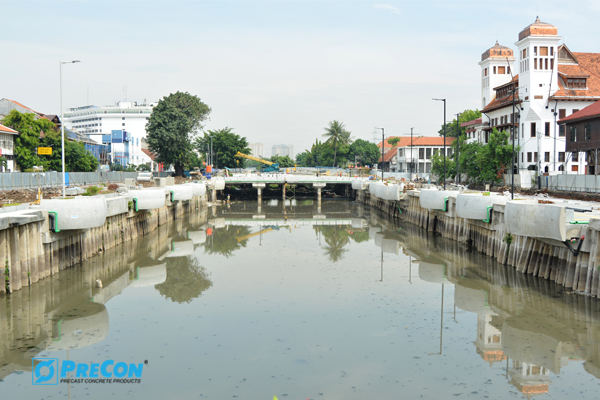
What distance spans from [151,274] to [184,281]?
286 cm

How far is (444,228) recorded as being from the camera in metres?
41.3

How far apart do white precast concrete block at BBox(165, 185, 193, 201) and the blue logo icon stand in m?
34.6

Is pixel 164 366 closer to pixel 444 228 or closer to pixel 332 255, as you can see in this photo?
pixel 332 255

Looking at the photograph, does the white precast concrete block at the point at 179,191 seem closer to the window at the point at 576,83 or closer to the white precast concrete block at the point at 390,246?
the white precast concrete block at the point at 390,246

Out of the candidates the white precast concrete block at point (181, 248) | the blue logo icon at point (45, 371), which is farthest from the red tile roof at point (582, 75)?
the blue logo icon at point (45, 371)

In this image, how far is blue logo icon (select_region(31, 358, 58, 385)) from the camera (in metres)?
14.0

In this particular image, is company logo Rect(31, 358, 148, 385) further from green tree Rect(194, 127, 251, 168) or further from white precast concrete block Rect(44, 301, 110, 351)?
green tree Rect(194, 127, 251, 168)

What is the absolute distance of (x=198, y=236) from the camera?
142ft

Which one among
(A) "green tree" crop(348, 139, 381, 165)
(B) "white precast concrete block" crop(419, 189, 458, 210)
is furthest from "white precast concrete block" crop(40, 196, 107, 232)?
(A) "green tree" crop(348, 139, 381, 165)

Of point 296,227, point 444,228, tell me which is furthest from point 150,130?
point 444,228

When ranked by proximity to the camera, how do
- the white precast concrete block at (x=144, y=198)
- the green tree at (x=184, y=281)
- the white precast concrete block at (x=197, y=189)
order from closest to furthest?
the green tree at (x=184, y=281), the white precast concrete block at (x=144, y=198), the white precast concrete block at (x=197, y=189)

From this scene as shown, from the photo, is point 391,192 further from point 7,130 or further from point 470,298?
point 7,130

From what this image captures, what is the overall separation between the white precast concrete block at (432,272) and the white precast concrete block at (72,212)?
1739 cm

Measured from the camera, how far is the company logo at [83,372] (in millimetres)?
14180
